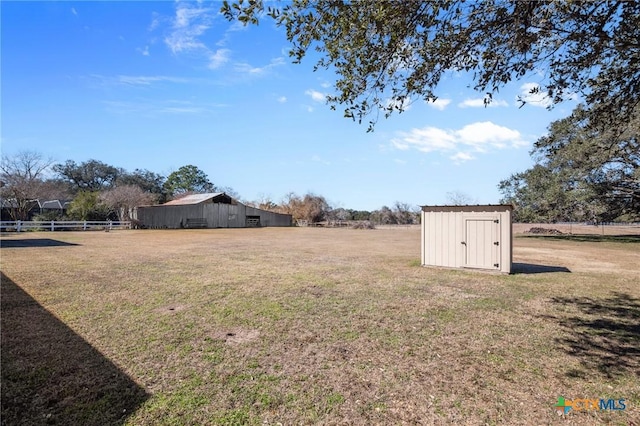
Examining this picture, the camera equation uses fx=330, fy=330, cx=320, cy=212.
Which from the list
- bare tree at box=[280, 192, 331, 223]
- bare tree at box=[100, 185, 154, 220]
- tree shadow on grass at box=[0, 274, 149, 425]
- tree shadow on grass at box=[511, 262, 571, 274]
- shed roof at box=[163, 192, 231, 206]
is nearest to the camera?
tree shadow on grass at box=[0, 274, 149, 425]

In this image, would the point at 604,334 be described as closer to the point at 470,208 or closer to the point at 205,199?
the point at 470,208

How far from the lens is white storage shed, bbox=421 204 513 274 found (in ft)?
32.0

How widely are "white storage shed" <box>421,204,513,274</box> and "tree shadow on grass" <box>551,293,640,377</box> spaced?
2.96 meters

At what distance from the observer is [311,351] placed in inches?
165

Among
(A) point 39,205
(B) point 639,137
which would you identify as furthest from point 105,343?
(A) point 39,205

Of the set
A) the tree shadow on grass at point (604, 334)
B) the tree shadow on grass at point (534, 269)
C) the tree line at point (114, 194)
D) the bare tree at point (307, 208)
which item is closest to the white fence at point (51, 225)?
the tree line at point (114, 194)

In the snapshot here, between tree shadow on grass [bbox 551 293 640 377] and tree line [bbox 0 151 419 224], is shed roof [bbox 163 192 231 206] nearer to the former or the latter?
tree line [bbox 0 151 419 224]

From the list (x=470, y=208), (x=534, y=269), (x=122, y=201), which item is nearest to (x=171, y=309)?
(x=470, y=208)

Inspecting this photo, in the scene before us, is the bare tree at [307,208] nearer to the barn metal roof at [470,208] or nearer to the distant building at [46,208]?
the distant building at [46,208]

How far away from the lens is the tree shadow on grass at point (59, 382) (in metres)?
2.76

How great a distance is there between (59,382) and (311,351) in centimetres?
264

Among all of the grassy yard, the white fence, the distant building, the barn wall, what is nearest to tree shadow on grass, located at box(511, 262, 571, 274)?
the grassy yard

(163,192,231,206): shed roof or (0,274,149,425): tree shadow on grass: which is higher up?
(163,192,231,206): shed roof

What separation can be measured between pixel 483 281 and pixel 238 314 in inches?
256
